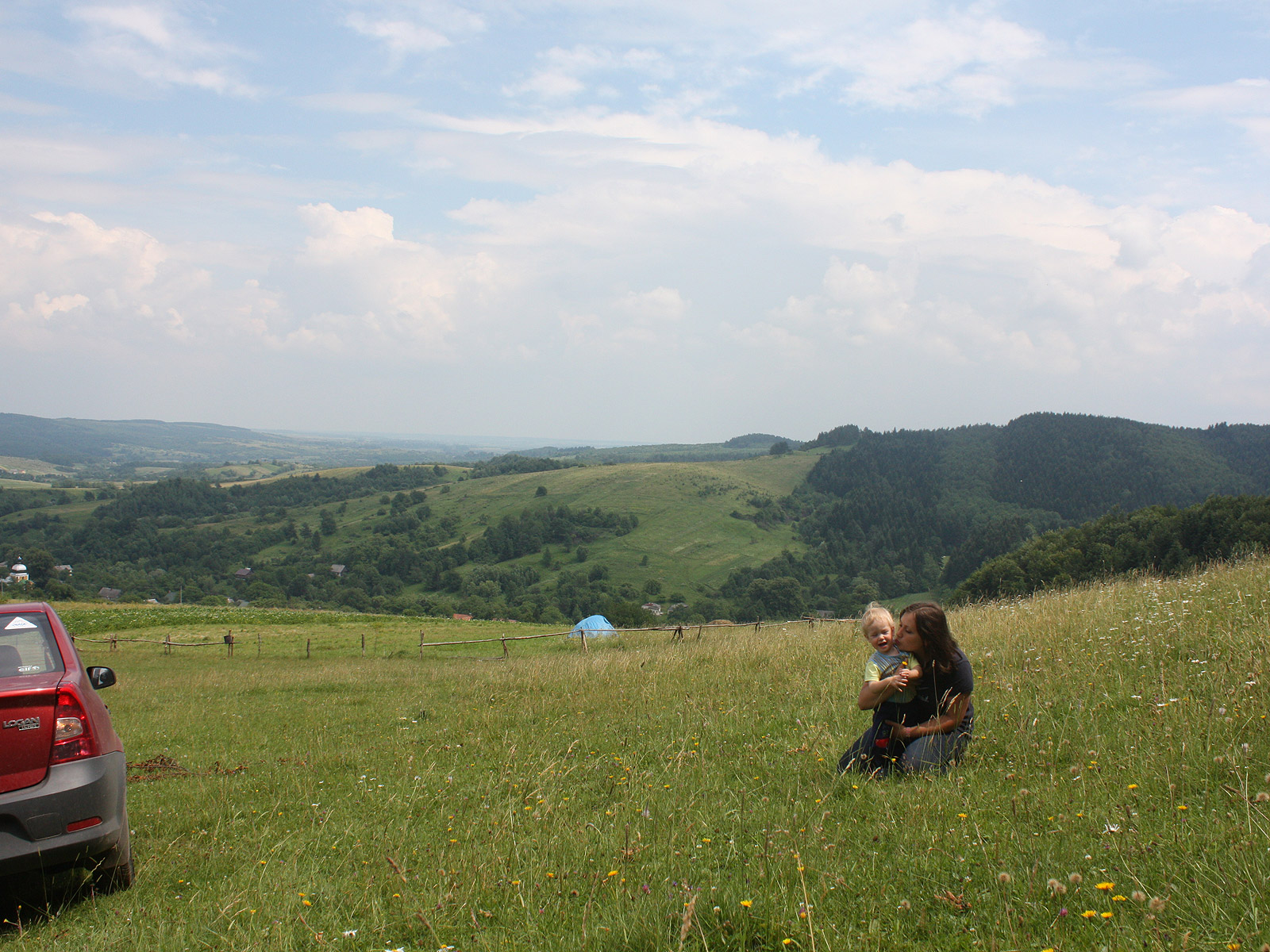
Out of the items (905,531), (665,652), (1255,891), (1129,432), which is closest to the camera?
(1255,891)

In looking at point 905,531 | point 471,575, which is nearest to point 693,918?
point 471,575

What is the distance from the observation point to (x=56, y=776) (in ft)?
14.0

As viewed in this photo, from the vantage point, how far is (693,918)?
3.23 m

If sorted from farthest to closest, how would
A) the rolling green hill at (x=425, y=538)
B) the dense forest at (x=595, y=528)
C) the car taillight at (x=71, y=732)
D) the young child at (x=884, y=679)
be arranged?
the rolling green hill at (x=425, y=538)
the dense forest at (x=595, y=528)
the young child at (x=884, y=679)
the car taillight at (x=71, y=732)

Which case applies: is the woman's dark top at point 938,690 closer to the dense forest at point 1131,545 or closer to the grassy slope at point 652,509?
the dense forest at point 1131,545

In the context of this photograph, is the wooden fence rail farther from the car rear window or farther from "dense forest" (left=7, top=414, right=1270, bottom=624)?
"dense forest" (left=7, top=414, right=1270, bottom=624)

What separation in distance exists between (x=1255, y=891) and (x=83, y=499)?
21285cm

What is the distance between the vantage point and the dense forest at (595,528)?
345ft

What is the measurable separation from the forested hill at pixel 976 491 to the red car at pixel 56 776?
96.7m

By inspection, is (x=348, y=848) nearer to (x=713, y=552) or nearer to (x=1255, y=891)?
(x=1255, y=891)

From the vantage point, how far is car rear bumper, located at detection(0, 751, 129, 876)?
405 cm

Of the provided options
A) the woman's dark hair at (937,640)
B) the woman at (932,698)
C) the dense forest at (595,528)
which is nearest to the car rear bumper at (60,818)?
the woman at (932,698)

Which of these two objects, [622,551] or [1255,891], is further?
[622,551]

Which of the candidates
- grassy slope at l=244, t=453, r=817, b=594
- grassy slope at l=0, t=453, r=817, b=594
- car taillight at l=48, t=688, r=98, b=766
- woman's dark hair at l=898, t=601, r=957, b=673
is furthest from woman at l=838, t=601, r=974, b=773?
grassy slope at l=244, t=453, r=817, b=594
